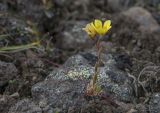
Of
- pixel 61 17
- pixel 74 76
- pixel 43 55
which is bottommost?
pixel 74 76

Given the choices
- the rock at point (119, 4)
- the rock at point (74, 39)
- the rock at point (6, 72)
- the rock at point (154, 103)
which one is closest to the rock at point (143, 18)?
the rock at point (119, 4)

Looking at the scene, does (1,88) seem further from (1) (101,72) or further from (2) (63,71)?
(1) (101,72)

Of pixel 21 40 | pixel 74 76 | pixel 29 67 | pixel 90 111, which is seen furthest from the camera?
pixel 21 40

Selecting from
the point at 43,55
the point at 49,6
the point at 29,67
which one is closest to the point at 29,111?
the point at 29,67

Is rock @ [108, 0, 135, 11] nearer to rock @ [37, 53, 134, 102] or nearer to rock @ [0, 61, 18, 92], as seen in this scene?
rock @ [37, 53, 134, 102]

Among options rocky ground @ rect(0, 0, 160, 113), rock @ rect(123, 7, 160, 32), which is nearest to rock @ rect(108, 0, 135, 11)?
rocky ground @ rect(0, 0, 160, 113)

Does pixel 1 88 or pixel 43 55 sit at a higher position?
pixel 43 55

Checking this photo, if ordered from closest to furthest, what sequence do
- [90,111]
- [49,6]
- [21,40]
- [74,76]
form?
[90,111] → [74,76] → [21,40] → [49,6]
